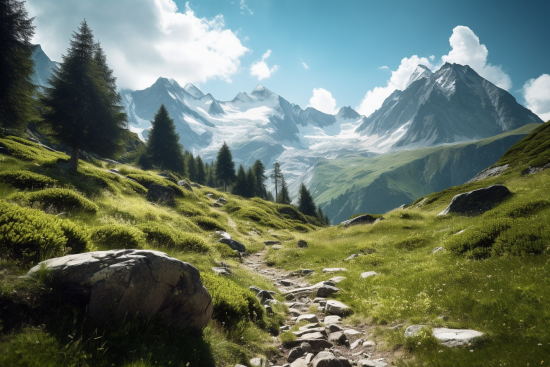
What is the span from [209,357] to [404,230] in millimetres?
23850

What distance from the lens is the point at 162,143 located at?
64.0 m

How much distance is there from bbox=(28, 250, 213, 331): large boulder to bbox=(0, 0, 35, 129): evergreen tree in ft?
93.8

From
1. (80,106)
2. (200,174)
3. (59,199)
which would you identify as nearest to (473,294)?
(59,199)

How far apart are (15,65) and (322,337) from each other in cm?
3302

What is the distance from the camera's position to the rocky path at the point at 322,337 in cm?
614

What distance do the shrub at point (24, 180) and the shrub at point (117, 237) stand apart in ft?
27.8

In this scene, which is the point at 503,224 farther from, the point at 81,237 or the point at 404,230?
the point at 81,237

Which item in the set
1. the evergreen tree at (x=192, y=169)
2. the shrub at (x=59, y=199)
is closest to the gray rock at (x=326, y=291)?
the shrub at (x=59, y=199)

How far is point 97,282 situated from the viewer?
4652 millimetres

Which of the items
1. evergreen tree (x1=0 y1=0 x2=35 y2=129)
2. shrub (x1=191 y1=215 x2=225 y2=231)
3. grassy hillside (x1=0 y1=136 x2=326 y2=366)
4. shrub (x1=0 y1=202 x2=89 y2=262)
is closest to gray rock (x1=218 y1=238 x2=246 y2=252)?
shrub (x1=191 y1=215 x2=225 y2=231)

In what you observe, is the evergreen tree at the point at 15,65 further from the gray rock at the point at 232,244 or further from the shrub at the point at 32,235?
the shrub at the point at 32,235

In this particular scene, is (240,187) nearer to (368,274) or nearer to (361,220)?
(361,220)

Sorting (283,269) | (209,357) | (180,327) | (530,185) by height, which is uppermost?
(530,185)

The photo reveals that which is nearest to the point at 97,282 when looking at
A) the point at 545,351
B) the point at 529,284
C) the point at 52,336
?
the point at 52,336
